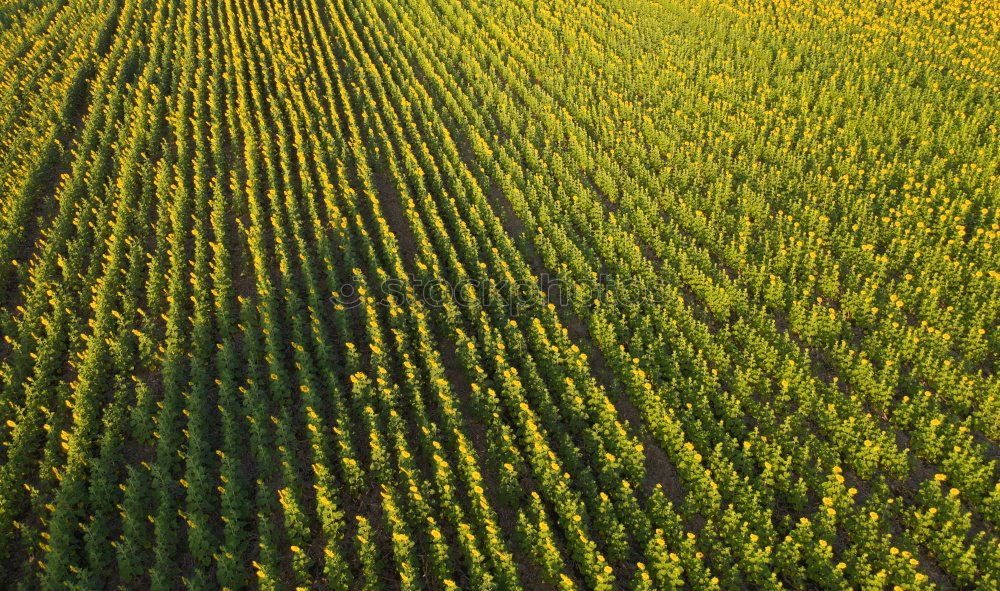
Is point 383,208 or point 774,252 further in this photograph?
point 383,208

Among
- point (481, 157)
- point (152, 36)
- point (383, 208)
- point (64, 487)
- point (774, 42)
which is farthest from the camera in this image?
point (152, 36)

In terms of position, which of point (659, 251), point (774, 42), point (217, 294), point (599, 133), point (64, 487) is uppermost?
point (774, 42)

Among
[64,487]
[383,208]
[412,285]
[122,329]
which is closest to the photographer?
[64,487]

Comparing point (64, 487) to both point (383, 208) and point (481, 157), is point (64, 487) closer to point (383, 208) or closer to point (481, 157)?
point (383, 208)

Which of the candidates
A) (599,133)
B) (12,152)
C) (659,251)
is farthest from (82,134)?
(659,251)

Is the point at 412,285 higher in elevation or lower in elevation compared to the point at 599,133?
lower

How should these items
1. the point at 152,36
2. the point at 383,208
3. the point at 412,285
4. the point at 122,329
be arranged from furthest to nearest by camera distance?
the point at 152,36, the point at 383,208, the point at 412,285, the point at 122,329

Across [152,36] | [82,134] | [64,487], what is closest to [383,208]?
[64,487]

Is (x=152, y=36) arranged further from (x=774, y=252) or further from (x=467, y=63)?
(x=774, y=252)

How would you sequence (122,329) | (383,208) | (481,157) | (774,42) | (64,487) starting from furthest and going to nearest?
(774,42), (481,157), (383,208), (122,329), (64,487)
